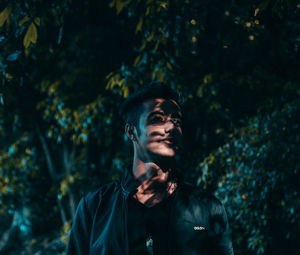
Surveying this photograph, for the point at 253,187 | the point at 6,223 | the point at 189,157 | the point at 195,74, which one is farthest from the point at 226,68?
the point at 6,223

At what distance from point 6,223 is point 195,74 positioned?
603 cm

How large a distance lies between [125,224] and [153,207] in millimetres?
214

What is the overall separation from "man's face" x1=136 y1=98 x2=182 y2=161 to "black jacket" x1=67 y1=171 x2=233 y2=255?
0.85 feet

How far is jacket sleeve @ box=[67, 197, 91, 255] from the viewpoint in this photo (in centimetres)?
201

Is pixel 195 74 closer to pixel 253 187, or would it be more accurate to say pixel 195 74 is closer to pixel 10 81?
pixel 253 187

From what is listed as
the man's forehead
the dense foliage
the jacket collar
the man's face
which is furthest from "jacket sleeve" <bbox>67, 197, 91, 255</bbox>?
the dense foliage

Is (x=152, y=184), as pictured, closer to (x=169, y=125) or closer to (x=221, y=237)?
(x=169, y=125)

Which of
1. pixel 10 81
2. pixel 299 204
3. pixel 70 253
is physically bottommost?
pixel 299 204

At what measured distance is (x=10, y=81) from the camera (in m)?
2.64

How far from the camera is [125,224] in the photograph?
1892 mm

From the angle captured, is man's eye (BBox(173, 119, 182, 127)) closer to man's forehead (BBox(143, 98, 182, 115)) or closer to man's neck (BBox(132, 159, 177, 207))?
man's forehead (BBox(143, 98, 182, 115))

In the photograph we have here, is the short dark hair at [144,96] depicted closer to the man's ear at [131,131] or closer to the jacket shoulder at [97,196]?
the man's ear at [131,131]

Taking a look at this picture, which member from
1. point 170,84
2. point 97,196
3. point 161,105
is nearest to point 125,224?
point 97,196

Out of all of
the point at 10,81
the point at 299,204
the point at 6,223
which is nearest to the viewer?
the point at 10,81
